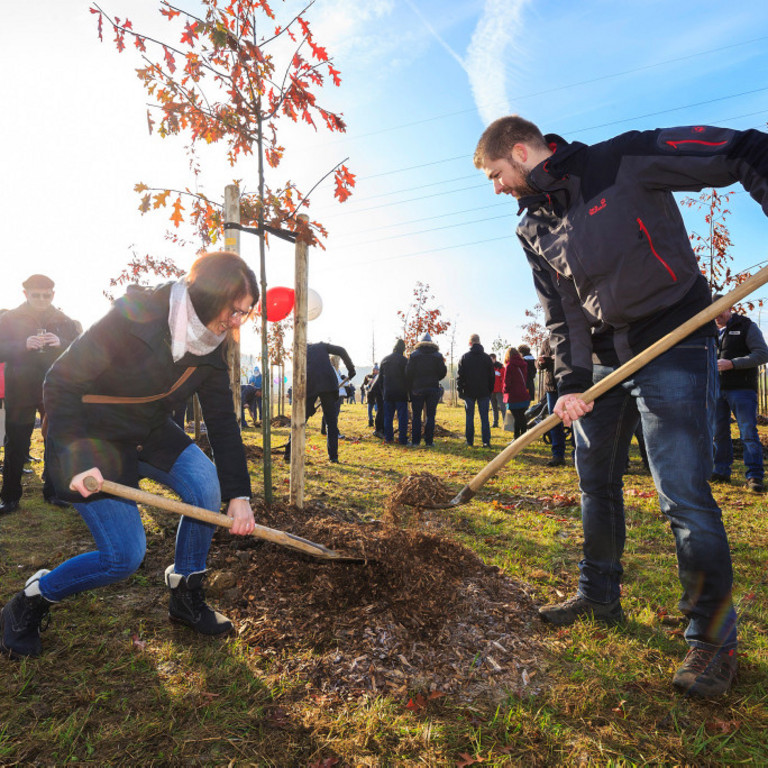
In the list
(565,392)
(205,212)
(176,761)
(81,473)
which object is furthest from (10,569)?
(565,392)

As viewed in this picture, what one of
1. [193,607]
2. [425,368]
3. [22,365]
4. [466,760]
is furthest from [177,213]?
[425,368]

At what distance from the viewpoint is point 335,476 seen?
7.54 meters

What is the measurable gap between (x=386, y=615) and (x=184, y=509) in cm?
126

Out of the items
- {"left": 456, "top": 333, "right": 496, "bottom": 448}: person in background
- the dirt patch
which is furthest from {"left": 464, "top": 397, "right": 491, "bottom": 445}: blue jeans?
the dirt patch

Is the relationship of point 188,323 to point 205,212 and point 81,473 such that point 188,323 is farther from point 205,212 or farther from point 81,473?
point 205,212

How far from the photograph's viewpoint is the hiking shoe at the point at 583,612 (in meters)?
2.85

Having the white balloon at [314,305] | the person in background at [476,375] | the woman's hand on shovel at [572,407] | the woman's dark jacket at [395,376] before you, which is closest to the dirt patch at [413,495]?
the woman's hand on shovel at [572,407]

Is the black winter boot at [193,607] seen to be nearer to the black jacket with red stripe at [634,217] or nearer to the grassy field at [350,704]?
the grassy field at [350,704]

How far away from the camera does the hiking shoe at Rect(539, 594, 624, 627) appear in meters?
2.85

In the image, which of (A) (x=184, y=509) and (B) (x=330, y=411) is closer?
(A) (x=184, y=509)

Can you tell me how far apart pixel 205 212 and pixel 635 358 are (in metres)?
4.25

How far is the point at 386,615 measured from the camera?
9.25ft

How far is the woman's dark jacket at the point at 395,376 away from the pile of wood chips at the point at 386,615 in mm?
6880

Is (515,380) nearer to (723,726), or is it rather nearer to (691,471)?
(691,471)
